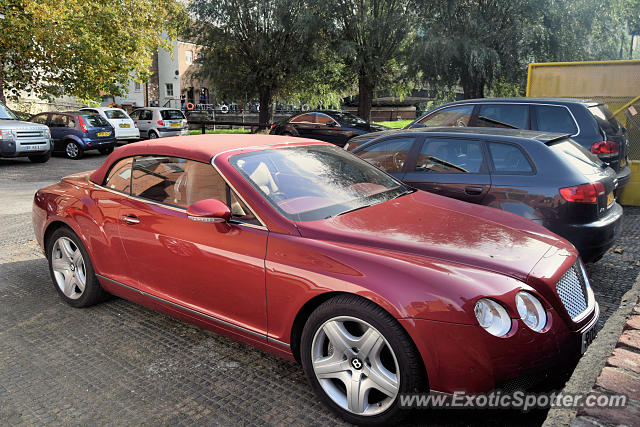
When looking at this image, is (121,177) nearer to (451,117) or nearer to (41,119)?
(451,117)

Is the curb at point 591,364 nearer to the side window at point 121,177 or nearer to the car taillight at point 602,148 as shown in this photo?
the side window at point 121,177

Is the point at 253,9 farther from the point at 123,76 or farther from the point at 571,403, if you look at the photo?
the point at 571,403

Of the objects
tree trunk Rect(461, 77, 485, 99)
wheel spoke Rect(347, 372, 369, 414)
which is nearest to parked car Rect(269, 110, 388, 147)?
tree trunk Rect(461, 77, 485, 99)

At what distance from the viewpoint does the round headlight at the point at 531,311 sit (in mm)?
2469

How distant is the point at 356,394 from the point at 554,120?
19.5 ft

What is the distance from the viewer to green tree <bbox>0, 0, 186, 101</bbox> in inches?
702

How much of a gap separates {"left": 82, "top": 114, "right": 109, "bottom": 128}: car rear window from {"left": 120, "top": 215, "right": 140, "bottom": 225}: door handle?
14801 millimetres

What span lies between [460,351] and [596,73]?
9.05 meters

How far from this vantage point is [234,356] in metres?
3.56

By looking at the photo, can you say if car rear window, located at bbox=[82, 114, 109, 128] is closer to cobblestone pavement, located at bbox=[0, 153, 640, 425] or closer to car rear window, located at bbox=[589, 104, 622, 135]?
cobblestone pavement, located at bbox=[0, 153, 640, 425]

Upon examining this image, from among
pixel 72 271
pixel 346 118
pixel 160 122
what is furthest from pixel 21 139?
pixel 72 271

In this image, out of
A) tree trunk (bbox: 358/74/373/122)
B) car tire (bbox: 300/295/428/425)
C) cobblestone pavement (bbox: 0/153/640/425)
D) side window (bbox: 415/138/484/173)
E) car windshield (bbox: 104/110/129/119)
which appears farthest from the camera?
tree trunk (bbox: 358/74/373/122)

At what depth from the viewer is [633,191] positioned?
333 inches

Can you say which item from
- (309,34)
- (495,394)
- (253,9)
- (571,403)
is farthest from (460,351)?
(253,9)
